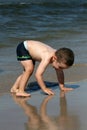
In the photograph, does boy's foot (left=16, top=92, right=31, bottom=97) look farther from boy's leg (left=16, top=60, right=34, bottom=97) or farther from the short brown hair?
the short brown hair

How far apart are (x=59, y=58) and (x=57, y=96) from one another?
1.52 feet

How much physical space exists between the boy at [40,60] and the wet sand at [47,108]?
0.12m

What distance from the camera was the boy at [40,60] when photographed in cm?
533

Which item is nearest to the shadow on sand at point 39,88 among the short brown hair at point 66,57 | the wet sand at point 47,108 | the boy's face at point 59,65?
the wet sand at point 47,108

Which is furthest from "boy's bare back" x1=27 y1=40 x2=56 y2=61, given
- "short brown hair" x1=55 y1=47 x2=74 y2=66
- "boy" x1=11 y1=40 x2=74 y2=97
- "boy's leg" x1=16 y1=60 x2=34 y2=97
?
"short brown hair" x1=55 y1=47 x2=74 y2=66

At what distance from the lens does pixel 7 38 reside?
1044 centimetres

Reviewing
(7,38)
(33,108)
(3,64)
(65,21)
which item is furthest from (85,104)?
(65,21)

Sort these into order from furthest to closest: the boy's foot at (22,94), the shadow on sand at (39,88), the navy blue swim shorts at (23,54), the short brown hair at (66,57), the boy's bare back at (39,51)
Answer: the shadow on sand at (39,88)
the navy blue swim shorts at (23,54)
the boy's bare back at (39,51)
the boy's foot at (22,94)
the short brown hair at (66,57)

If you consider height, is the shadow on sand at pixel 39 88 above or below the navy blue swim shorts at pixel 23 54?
below

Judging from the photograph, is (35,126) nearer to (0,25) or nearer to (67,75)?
(67,75)

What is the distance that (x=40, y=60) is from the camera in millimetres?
5727

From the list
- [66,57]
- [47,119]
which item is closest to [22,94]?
[66,57]

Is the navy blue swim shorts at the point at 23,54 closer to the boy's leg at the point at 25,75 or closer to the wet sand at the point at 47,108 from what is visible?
the boy's leg at the point at 25,75

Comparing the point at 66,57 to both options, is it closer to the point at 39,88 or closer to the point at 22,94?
the point at 22,94
